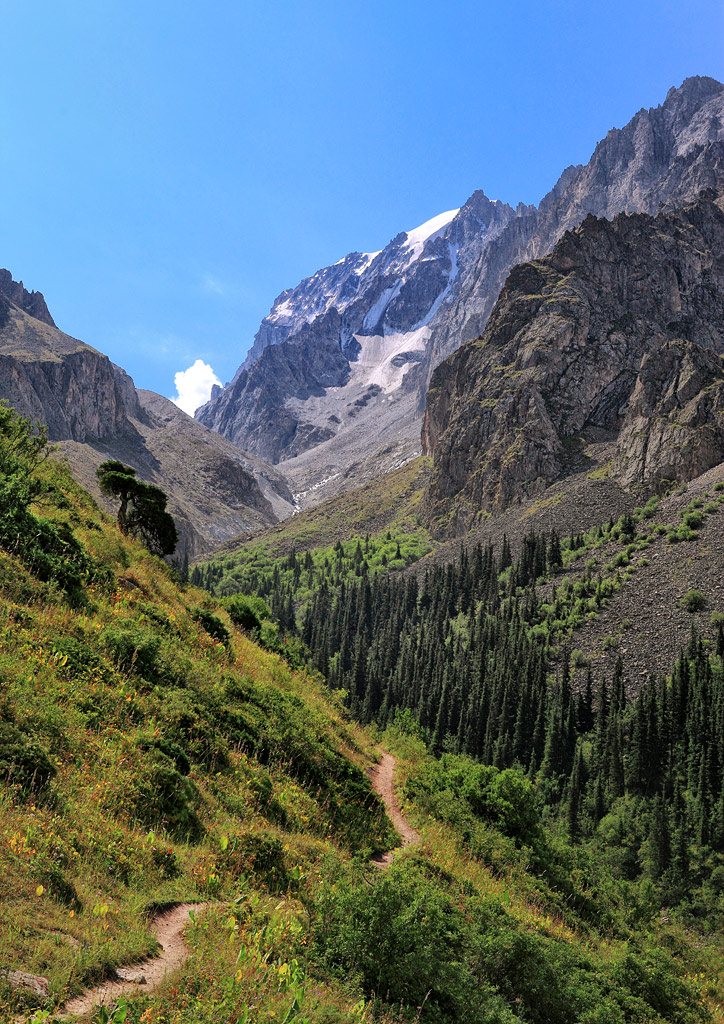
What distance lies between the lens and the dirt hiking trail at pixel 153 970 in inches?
209

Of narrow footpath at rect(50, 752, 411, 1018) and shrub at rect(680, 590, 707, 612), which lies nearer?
narrow footpath at rect(50, 752, 411, 1018)

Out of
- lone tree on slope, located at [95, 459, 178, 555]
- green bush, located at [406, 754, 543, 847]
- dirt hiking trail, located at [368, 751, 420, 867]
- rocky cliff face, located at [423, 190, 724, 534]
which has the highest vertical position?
rocky cliff face, located at [423, 190, 724, 534]

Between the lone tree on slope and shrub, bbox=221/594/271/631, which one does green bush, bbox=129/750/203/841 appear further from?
the lone tree on slope

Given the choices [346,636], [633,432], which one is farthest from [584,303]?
[346,636]

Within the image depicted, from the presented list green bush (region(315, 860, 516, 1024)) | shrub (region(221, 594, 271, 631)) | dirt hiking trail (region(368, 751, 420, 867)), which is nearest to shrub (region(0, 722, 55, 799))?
green bush (region(315, 860, 516, 1024))

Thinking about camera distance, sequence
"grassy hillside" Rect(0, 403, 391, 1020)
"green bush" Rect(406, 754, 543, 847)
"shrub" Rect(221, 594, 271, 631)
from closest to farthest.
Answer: "grassy hillside" Rect(0, 403, 391, 1020) < "green bush" Rect(406, 754, 543, 847) < "shrub" Rect(221, 594, 271, 631)

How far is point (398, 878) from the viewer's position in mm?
9672

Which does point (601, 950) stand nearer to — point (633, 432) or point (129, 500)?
point (129, 500)

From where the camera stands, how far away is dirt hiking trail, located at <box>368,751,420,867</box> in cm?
1361

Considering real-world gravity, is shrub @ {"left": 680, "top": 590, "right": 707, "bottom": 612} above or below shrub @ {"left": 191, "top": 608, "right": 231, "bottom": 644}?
below

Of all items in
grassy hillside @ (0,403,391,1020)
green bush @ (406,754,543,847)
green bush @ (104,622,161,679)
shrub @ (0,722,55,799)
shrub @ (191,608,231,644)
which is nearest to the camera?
grassy hillside @ (0,403,391,1020)

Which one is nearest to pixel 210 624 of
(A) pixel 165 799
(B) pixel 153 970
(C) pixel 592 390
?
(A) pixel 165 799

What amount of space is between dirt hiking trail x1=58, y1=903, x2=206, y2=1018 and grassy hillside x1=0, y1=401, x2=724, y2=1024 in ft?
0.45

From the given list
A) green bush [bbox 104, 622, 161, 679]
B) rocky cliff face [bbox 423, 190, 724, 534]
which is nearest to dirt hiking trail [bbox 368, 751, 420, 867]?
green bush [bbox 104, 622, 161, 679]
